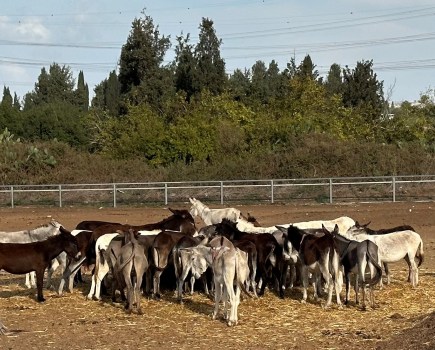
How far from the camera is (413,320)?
40.8 ft

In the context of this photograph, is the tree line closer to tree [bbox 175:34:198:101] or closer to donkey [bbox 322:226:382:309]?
tree [bbox 175:34:198:101]

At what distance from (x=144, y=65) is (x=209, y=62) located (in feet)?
15.4

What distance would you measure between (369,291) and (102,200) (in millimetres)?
23509

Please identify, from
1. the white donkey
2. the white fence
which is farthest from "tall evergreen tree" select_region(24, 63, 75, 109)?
the white donkey

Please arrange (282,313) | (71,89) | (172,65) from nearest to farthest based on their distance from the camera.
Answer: (282,313)
(172,65)
(71,89)

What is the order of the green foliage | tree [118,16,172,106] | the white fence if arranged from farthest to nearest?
tree [118,16,172,106]
the green foliage
the white fence

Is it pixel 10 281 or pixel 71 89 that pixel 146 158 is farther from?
pixel 71 89

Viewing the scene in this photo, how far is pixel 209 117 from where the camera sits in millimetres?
47094

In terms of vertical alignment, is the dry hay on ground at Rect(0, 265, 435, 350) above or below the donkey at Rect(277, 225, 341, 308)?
below

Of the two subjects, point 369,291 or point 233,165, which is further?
point 233,165

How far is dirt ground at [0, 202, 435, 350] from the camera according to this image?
11281 mm

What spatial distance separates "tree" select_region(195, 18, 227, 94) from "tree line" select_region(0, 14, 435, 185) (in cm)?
7

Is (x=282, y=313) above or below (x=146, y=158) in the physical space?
below

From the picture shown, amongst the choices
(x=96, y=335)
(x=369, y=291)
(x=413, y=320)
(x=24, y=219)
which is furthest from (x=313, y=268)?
(x=24, y=219)
